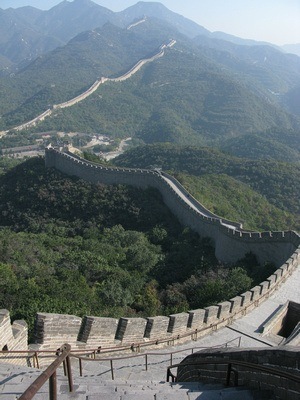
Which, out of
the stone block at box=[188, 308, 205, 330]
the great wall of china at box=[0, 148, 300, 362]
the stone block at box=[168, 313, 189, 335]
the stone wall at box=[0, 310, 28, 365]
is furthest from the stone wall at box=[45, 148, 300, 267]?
the stone wall at box=[0, 310, 28, 365]

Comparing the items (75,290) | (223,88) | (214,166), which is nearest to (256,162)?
(214,166)

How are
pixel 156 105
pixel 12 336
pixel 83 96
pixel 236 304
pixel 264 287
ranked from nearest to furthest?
pixel 12 336 → pixel 236 304 → pixel 264 287 → pixel 83 96 → pixel 156 105

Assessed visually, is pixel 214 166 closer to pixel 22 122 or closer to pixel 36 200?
pixel 36 200

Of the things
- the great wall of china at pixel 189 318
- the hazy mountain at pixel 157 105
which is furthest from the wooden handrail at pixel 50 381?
the hazy mountain at pixel 157 105

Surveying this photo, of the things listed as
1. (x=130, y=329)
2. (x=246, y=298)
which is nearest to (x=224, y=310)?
(x=246, y=298)

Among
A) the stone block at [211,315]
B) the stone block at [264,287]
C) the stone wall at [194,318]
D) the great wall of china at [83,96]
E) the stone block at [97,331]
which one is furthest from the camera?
the great wall of china at [83,96]

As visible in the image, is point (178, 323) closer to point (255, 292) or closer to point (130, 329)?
point (130, 329)

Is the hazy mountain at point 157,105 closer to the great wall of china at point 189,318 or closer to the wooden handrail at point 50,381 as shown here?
the great wall of china at point 189,318
